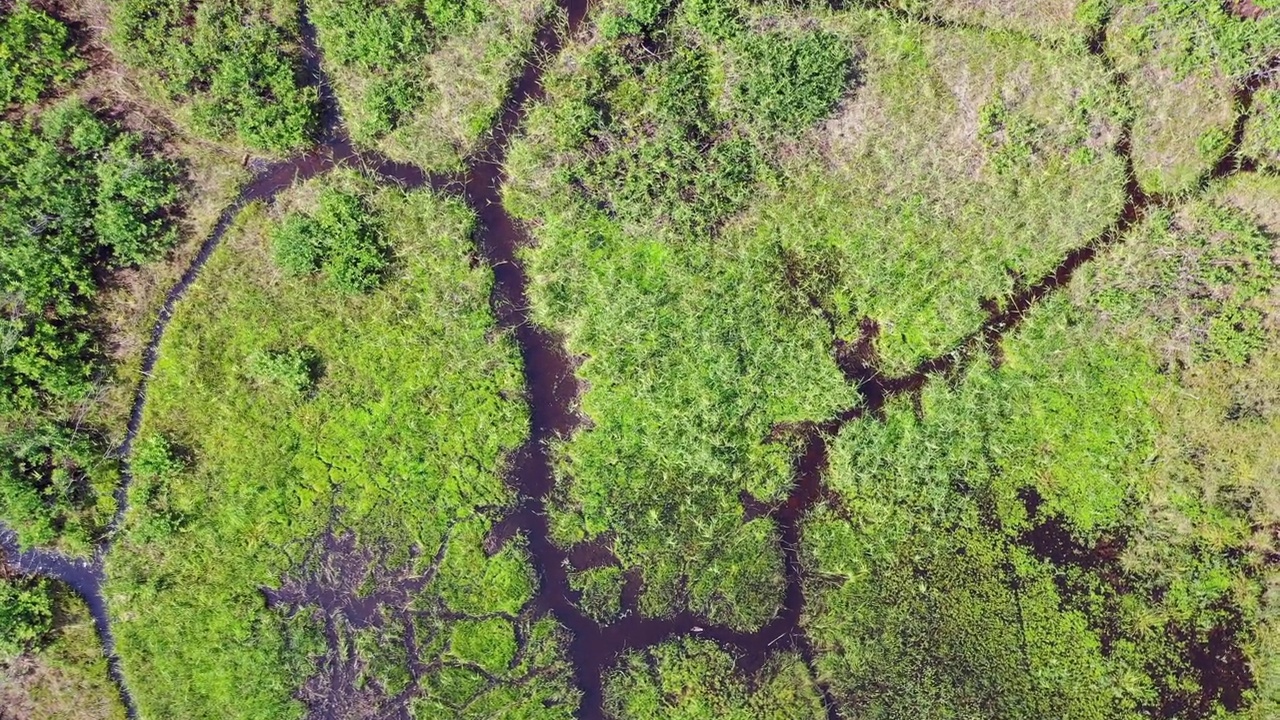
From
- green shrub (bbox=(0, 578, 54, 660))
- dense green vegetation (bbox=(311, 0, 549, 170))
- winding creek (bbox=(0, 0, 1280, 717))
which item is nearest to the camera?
green shrub (bbox=(0, 578, 54, 660))

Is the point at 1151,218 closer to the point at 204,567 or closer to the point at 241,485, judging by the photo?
the point at 241,485

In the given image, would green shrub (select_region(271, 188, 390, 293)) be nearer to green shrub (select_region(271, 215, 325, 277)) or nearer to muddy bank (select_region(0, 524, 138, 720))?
green shrub (select_region(271, 215, 325, 277))

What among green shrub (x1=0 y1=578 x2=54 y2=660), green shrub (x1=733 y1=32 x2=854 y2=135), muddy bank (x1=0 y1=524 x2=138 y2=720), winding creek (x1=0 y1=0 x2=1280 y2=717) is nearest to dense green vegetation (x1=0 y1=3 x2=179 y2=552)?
muddy bank (x1=0 y1=524 x2=138 y2=720)

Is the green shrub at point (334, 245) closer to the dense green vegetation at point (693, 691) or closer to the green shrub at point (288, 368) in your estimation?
the green shrub at point (288, 368)

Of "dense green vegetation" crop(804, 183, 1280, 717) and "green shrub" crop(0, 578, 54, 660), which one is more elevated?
"dense green vegetation" crop(804, 183, 1280, 717)

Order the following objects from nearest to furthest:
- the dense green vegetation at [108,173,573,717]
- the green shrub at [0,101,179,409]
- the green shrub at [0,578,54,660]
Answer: the green shrub at [0,101,179,409]
the green shrub at [0,578,54,660]
the dense green vegetation at [108,173,573,717]

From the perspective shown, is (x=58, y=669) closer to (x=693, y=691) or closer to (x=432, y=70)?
(x=693, y=691)

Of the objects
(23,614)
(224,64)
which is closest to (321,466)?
(23,614)

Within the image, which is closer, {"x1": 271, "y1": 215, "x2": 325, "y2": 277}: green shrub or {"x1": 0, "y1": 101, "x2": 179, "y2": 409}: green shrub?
{"x1": 0, "y1": 101, "x2": 179, "y2": 409}: green shrub

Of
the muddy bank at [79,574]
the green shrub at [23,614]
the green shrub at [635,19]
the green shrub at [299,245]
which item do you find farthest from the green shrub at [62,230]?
the green shrub at [635,19]
